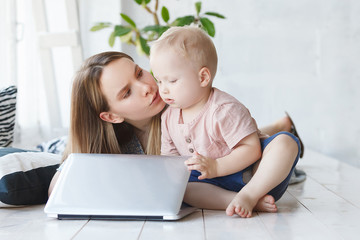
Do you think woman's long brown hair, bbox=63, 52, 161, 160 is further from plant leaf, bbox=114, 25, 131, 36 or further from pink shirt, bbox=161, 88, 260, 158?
plant leaf, bbox=114, 25, 131, 36

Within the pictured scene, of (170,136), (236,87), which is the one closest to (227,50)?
(236,87)

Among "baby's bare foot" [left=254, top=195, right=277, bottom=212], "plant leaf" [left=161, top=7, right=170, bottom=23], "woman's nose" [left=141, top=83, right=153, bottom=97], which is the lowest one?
"baby's bare foot" [left=254, top=195, right=277, bottom=212]

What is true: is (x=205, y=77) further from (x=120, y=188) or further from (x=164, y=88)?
(x=120, y=188)

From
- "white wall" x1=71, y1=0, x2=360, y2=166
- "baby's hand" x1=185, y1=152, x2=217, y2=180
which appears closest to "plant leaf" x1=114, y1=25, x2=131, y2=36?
"white wall" x1=71, y1=0, x2=360, y2=166

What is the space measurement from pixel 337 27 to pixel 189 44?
2.61 metres

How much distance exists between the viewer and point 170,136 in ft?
5.63

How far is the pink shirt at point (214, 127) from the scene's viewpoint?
1523 millimetres

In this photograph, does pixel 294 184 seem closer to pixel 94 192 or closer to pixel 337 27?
pixel 94 192

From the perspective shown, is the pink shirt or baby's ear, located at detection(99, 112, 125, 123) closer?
the pink shirt

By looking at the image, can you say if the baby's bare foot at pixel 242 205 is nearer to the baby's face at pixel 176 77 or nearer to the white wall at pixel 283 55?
the baby's face at pixel 176 77

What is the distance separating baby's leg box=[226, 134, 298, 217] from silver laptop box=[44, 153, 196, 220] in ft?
0.64

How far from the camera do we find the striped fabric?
227 cm

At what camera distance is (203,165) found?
1477 millimetres

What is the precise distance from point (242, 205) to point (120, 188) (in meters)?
0.37
